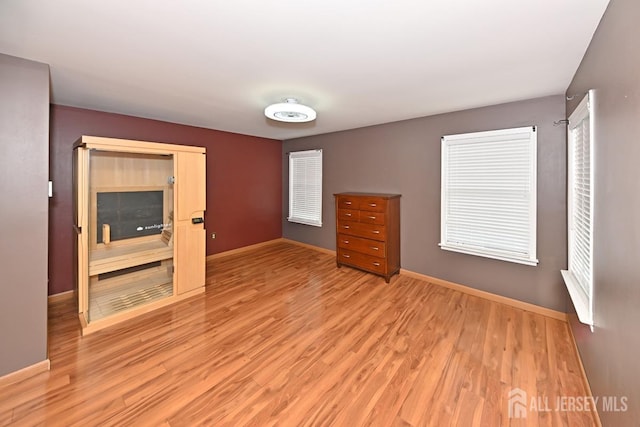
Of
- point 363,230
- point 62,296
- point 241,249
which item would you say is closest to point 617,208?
point 363,230

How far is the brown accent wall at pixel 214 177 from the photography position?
3164 millimetres

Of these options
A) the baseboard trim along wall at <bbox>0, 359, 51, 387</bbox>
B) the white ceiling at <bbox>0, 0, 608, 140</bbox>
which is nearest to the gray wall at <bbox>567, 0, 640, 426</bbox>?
the white ceiling at <bbox>0, 0, 608, 140</bbox>

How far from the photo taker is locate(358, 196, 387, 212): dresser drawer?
3734 millimetres

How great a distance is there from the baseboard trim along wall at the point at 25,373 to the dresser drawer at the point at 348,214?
3.57 metres

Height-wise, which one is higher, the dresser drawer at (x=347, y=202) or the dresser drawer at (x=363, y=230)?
the dresser drawer at (x=347, y=202)

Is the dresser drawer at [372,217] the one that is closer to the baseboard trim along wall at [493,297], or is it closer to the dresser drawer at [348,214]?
the dresser drawer at [348,214]

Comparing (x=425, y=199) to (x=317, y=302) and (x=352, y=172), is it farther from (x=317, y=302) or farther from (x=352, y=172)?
(x=317, y=302)

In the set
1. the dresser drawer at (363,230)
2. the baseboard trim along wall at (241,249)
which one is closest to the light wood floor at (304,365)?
the dresser drawer at (363,230)

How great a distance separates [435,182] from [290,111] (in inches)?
89.9

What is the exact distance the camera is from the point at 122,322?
8.77ft

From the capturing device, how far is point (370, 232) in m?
3.90
